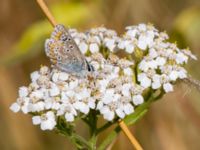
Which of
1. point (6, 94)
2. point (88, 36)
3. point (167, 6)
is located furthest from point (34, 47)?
point (6, 94)

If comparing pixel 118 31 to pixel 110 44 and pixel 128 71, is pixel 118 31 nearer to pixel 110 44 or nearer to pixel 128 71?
pixel 110 44

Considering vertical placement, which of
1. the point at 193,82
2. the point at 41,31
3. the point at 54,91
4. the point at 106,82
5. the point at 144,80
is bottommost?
the point at 193,82

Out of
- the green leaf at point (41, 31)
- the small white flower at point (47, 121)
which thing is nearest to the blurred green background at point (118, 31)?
the green leaf at point (41, 31)

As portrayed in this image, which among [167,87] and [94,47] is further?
[94,47]

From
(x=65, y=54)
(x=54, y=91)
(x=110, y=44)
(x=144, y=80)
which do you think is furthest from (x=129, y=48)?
(x=54, y=91)

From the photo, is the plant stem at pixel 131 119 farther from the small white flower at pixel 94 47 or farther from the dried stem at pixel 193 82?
the small white flower at pixel 94 47

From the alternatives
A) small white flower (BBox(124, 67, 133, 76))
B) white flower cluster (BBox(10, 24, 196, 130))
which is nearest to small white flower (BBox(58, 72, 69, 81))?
white flower cluster (BBox(10, 24, 196, 130))
